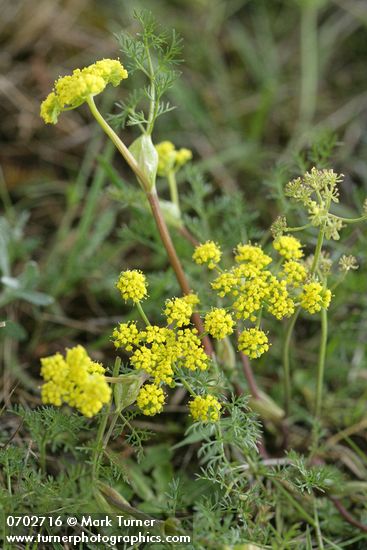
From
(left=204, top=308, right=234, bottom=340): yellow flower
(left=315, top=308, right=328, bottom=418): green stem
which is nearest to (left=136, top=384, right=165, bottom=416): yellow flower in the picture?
(left=204, top=308, right=234, bottom=340): yellow flower

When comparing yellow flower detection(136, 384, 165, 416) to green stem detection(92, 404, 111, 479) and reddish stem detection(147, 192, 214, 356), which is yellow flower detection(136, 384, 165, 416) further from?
reddish stem detection(147, 192, 214, 356)

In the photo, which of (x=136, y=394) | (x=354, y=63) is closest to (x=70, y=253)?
(x=136, y=394)

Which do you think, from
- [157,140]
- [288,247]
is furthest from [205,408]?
[157,140]

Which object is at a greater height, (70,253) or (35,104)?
(35,104)

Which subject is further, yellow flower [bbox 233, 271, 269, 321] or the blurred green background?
the blurred green background

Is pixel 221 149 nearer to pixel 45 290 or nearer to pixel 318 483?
pixel 45 290

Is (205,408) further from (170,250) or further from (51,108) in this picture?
(51,108)
